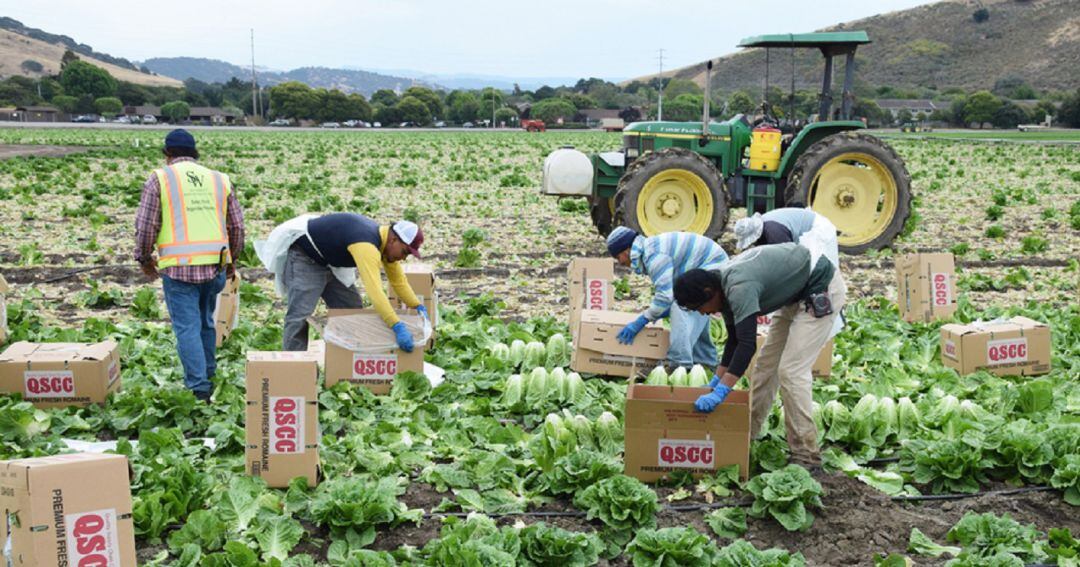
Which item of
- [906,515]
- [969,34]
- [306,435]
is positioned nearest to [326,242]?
[306,435]

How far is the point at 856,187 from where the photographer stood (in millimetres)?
13047

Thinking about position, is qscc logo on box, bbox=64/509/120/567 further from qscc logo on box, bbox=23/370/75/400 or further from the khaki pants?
the khaki pants

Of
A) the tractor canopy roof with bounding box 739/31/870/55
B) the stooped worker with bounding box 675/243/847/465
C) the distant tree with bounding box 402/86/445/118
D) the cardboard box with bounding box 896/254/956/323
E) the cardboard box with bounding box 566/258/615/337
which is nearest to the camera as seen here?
the stooped worker with bounding box 675/243/847/465

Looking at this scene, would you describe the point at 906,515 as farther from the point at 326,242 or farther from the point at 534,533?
the point at 326,242

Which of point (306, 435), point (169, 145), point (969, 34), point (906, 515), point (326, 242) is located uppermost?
point (969, 34)

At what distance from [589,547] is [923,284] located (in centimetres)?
567

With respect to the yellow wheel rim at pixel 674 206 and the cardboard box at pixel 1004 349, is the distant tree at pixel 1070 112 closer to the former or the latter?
the yellow wheel rim at pixel 674 206

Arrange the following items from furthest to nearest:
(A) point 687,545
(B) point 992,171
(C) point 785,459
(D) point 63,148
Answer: (D) point 63,148
(B) point 992,171
(C) point 785,459
(A) point 687,545

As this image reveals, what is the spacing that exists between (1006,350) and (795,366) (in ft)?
9.10

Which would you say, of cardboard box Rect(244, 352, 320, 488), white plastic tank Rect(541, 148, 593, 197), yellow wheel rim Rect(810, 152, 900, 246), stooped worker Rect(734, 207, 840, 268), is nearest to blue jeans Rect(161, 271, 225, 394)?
cardboard box Rect(244, 352, 320, 488)

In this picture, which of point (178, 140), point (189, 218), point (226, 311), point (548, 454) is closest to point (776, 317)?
point (548, 454)

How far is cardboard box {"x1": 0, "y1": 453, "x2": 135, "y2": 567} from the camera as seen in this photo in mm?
3795

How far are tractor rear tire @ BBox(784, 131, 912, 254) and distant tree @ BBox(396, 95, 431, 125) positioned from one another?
95506mm

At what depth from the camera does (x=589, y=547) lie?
454cm
